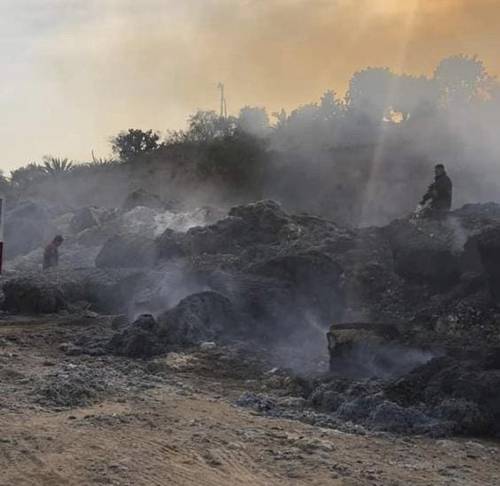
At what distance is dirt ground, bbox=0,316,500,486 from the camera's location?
522 cm

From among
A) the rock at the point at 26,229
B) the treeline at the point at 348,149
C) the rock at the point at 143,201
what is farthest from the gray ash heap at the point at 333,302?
the treeline at the point at 348,149

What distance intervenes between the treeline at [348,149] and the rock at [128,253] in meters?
13.7

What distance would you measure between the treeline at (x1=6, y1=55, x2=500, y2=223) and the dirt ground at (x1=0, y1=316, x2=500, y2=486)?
23483 mm

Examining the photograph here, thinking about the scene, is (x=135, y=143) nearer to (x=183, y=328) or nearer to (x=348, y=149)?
(x=348, y=149)

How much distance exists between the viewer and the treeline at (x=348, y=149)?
3234 cm

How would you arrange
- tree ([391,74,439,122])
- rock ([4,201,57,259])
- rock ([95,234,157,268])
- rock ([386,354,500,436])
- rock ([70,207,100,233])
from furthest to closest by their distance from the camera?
tree ([391,74,439,122])
rock ([70,207,100,233])
rock ([4,201,57,259])
rock ([95,234,157,268])
rock ([386,354,500,436])

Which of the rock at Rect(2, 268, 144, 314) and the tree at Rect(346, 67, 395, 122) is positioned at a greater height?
the tree at Rect(346, 67, 395, 122)

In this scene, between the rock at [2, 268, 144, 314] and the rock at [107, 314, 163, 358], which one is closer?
the rock at [107, 314, 163, 358]

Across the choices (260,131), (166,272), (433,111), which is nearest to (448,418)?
(166,272)

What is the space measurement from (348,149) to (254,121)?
10986 millimetres

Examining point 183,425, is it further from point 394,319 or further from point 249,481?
point 394,319

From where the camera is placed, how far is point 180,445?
585cm

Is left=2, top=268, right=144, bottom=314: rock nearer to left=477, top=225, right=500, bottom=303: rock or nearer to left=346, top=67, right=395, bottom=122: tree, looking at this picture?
left=477, top=225, right=500, bottom=303: rock

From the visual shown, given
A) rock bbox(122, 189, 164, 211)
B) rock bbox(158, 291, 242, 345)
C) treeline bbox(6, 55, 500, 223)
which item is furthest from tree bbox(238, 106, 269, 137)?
rock bbox(158, 291, 242, 345)
